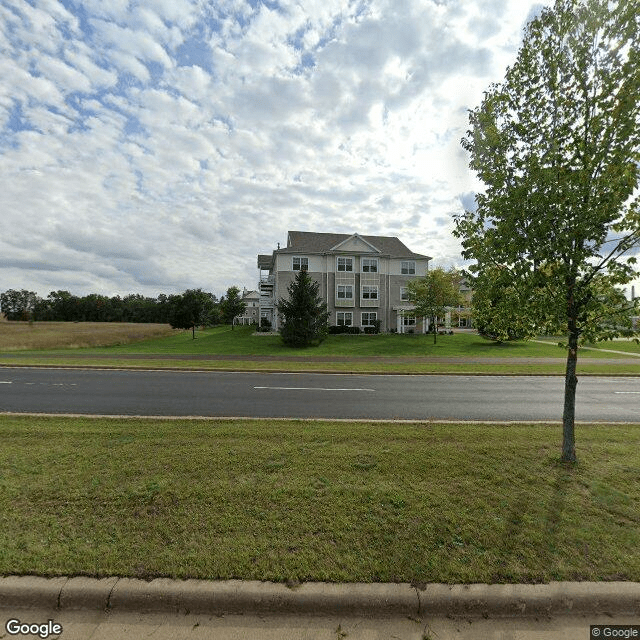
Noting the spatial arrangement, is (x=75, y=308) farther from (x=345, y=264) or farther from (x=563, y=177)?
(x=563, y=177)

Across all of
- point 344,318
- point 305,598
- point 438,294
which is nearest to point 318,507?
point 305,598

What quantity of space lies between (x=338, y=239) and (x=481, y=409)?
114ft

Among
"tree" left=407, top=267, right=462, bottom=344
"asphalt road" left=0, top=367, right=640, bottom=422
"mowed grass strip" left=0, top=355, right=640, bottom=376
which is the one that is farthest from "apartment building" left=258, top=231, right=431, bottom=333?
"asphalt road" left=0, top=367, right=640, bottom=422

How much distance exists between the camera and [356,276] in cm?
3825

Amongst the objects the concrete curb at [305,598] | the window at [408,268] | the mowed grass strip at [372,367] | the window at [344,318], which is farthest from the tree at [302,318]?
the concrete curb at [305,598]

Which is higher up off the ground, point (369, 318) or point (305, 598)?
point (369, 318)

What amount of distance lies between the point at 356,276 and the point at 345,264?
6.11 ft

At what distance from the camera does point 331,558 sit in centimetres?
297

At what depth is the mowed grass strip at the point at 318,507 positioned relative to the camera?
2.91 metres

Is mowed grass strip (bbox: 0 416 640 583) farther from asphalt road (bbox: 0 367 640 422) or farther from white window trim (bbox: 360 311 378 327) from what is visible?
white window trim (bbox: 360 311 378 327)

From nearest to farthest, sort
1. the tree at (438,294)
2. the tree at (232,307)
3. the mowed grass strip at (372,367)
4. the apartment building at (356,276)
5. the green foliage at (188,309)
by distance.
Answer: the mowed grass strip at (372,367) → the tree at (438,294) → the green foliage at (188,309) → the apartment building at (356,276) → the tree at (232,307)

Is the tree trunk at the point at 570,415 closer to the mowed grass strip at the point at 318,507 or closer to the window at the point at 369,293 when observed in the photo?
the mowed grass strip at the point at 318,507

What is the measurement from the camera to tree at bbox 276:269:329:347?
27.1m

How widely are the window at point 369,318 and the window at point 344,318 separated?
1543 millimetres
